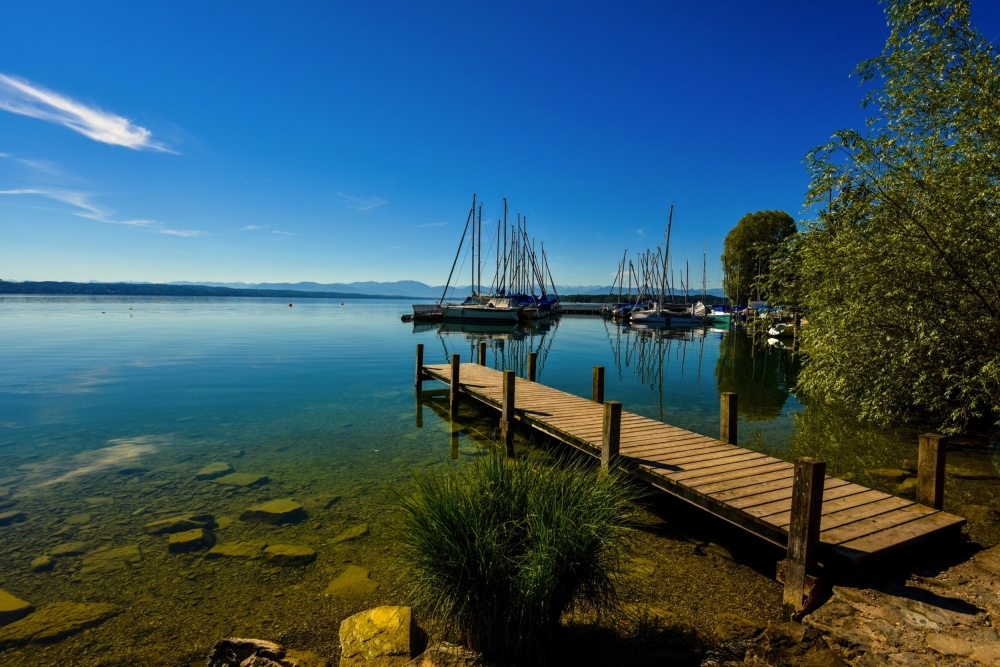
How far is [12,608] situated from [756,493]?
8.95 meters

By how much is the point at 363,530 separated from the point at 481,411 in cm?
907

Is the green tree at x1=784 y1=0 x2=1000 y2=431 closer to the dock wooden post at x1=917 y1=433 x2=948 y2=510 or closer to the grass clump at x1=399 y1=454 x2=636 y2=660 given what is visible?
the dock wooden post at x1=917 y1=433 x2=948 y2=510

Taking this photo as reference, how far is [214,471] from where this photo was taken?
10.8m

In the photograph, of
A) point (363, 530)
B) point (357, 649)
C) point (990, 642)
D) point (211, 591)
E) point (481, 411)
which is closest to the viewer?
point (990, 642)

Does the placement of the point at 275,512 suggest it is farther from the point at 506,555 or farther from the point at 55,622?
the point at 506,555

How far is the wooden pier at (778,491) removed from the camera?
17.6ft

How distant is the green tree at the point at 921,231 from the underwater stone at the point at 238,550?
11539 millimetres

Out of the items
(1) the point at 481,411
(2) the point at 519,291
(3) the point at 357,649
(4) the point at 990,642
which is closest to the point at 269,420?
(1) the point at 481,411

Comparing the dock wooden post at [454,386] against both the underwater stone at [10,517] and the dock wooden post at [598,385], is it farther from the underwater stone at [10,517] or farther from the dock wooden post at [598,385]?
the underwater stone at [10,517]

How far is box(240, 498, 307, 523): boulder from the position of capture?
8.42 meters

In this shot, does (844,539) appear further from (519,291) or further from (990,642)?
(519,291)

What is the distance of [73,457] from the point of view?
466 inches

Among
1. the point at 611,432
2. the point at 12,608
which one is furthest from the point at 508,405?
the point at 12,608

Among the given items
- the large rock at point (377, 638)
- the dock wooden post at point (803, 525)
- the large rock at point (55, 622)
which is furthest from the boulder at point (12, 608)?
the dock wooden post at point (803, 525)
